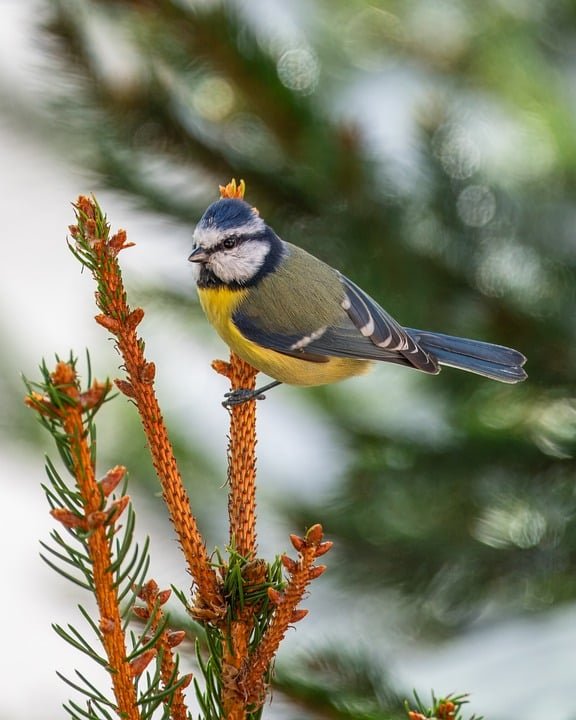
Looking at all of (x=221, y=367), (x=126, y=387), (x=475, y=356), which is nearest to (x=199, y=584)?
(x=126, y=387)

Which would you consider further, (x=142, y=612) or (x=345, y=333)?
(x=345, y=333)

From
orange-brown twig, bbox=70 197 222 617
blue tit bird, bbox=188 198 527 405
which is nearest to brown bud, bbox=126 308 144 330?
orange-brown twig, bbox=70 197 222 617

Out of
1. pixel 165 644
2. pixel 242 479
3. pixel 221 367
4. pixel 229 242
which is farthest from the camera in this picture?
pixel 229 242

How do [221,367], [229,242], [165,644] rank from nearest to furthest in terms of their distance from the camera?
[165,644]
[221,367]
[229,242]

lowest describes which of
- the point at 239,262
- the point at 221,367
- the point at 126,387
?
the point at 126,387

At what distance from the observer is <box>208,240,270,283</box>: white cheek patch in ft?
3.35

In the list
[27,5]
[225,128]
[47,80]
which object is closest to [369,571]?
[225,128]

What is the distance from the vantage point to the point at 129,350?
563 mm

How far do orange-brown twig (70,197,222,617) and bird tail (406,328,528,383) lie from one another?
52cm

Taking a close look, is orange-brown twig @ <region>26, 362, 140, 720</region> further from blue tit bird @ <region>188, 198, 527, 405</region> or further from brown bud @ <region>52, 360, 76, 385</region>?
blue tit bird @ <region>188, 198, 527, 405</region>

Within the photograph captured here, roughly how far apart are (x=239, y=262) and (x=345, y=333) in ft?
0.51

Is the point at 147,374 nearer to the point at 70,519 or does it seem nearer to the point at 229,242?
the point at 70,519

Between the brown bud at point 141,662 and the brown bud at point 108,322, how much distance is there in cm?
20

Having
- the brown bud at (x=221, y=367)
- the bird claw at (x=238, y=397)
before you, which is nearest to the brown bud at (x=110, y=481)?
the bird claw at (x=238, y=397)
